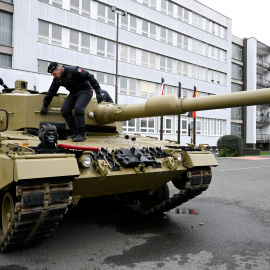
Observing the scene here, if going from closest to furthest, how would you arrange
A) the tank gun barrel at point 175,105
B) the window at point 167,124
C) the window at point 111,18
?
the tank gun barrel at point 175,105 < the window at point 111,18 < the window at point 167,124

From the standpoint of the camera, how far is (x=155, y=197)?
23.0ft

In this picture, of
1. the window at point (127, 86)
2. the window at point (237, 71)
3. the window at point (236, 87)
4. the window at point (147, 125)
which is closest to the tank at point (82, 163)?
the window at point (127, 86)

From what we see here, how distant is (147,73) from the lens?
92.9 ft

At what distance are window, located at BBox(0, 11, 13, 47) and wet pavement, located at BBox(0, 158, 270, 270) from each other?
52.3ft

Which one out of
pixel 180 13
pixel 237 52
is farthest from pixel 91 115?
pixel 237 52

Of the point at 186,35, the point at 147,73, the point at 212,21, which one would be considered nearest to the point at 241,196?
the point at 147,73

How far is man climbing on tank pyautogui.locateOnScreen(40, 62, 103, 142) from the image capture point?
5984mm

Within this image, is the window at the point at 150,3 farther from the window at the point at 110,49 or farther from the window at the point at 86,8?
the window at the point at 86,8

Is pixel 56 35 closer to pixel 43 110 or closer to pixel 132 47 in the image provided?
pixel 132 47

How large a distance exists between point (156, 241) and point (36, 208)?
82.8 inches

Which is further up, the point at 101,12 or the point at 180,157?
the point at 101,12

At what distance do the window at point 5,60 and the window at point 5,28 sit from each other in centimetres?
70

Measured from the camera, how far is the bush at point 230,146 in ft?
92.4

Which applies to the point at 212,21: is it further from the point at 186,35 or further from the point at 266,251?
the point at 266,251
